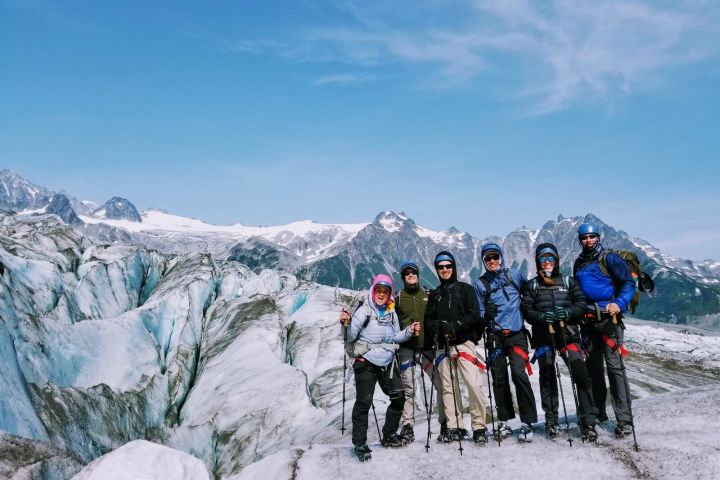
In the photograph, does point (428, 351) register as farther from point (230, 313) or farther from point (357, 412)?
point (230, 313)

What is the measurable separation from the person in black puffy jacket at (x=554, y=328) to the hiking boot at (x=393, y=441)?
10.0 ft

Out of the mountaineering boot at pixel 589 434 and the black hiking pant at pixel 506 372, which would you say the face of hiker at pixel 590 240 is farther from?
the mountaineering boot at pixel 589 434

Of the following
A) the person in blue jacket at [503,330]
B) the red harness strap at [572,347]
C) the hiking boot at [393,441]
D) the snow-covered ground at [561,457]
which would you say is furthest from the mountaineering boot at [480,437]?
the red harness strap at [572,347]

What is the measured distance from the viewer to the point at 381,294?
10609 mm

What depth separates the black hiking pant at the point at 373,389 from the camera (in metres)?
10.3

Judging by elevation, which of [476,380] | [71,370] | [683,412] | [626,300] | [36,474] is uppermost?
[626,300]

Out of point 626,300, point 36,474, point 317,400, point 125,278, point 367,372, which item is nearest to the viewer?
point 36,474

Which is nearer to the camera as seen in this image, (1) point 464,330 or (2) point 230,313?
(1) point 464,330

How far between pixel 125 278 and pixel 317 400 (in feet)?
104

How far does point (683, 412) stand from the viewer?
408 inches

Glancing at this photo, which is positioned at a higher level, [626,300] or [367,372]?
[626,300]

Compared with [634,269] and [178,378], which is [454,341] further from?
[178,378]

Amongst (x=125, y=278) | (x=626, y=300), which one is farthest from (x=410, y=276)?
(x=125, y=278)

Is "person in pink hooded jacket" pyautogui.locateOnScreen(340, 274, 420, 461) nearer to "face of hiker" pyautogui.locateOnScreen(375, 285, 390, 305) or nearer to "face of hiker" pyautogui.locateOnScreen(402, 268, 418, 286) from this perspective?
"face of hiker" pyautogui.locateOnScreen(375, 285, 390, 305)
